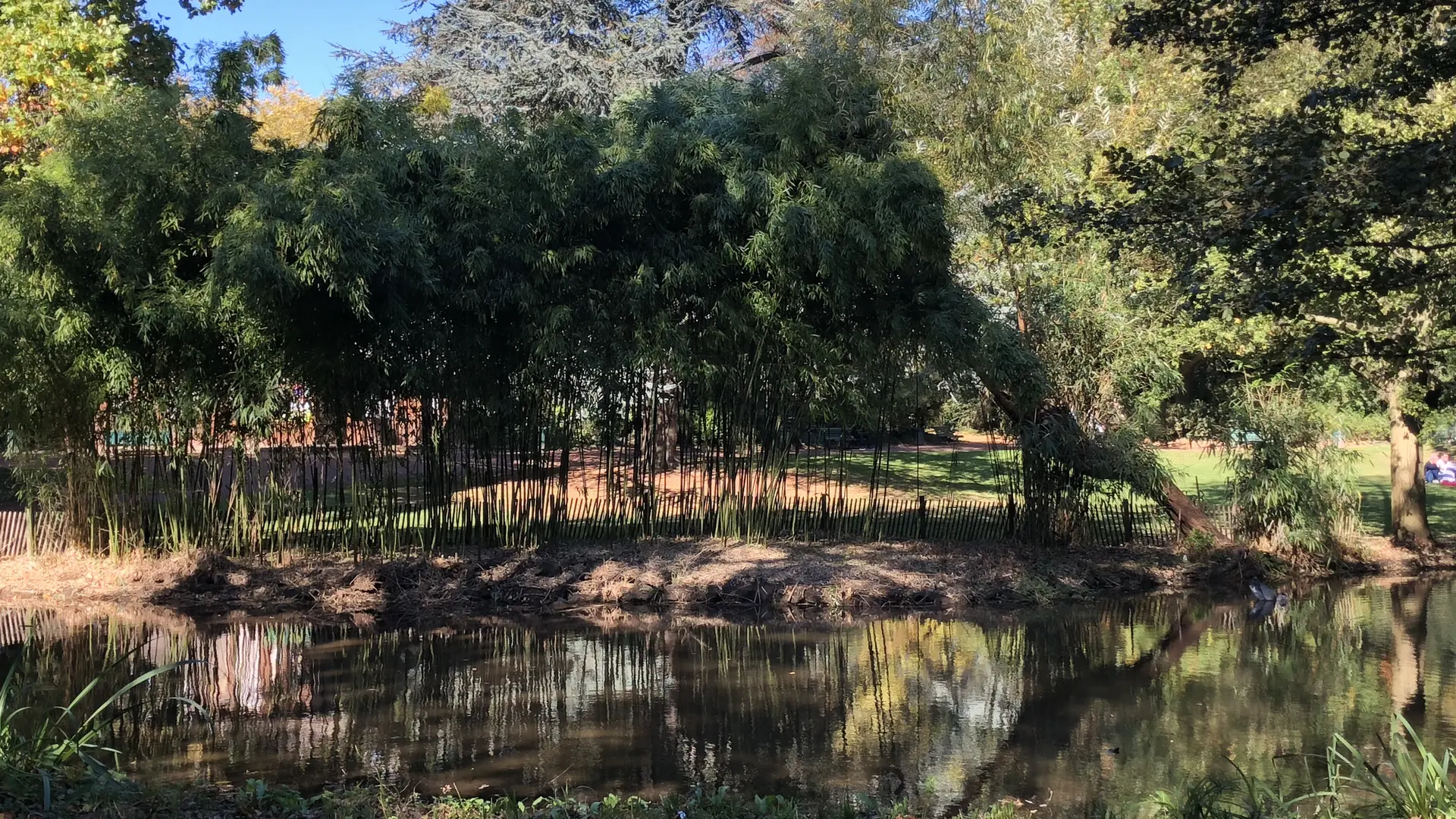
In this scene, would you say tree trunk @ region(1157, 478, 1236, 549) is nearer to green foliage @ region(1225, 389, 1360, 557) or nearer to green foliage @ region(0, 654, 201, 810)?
green foliage @ region(1225, 389, 1360, 557)

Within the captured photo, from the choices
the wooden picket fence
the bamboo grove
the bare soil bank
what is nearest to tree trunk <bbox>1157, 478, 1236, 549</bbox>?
the wooden picket fence

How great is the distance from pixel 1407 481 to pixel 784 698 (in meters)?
9.57

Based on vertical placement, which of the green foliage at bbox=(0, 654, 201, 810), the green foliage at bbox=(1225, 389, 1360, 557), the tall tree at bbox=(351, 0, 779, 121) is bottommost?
the green foliage at bbox=(0, 654, 201, 810)

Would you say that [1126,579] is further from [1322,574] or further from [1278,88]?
[1278,88]

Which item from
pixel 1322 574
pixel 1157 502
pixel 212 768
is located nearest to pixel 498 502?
pixel 212 768

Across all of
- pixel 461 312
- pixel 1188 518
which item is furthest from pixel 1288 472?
pixel 461 312

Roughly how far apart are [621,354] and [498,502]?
2153mm

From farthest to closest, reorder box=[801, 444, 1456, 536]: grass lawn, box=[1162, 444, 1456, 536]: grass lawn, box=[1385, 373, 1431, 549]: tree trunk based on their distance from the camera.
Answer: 1. box=[801, 444, 1456, 536]: grass lawn
2. box=[1162, 444, 1456, 536]: grass lawn
3. box=[1385, 373, 1431, 549]: tree trunk

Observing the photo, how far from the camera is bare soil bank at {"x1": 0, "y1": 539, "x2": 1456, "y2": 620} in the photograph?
32.4 ft

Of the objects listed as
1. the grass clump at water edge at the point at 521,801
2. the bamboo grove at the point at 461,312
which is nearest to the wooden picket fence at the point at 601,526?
the bamboo grove at the point at 461,312

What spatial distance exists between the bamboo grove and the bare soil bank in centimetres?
51

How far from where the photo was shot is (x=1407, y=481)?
42.9 ft

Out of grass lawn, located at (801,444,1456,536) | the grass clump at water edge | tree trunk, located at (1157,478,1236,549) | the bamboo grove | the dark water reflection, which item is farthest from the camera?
grass lawn, located at (801,444,1456,536)

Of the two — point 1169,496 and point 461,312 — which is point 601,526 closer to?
point 461,312
